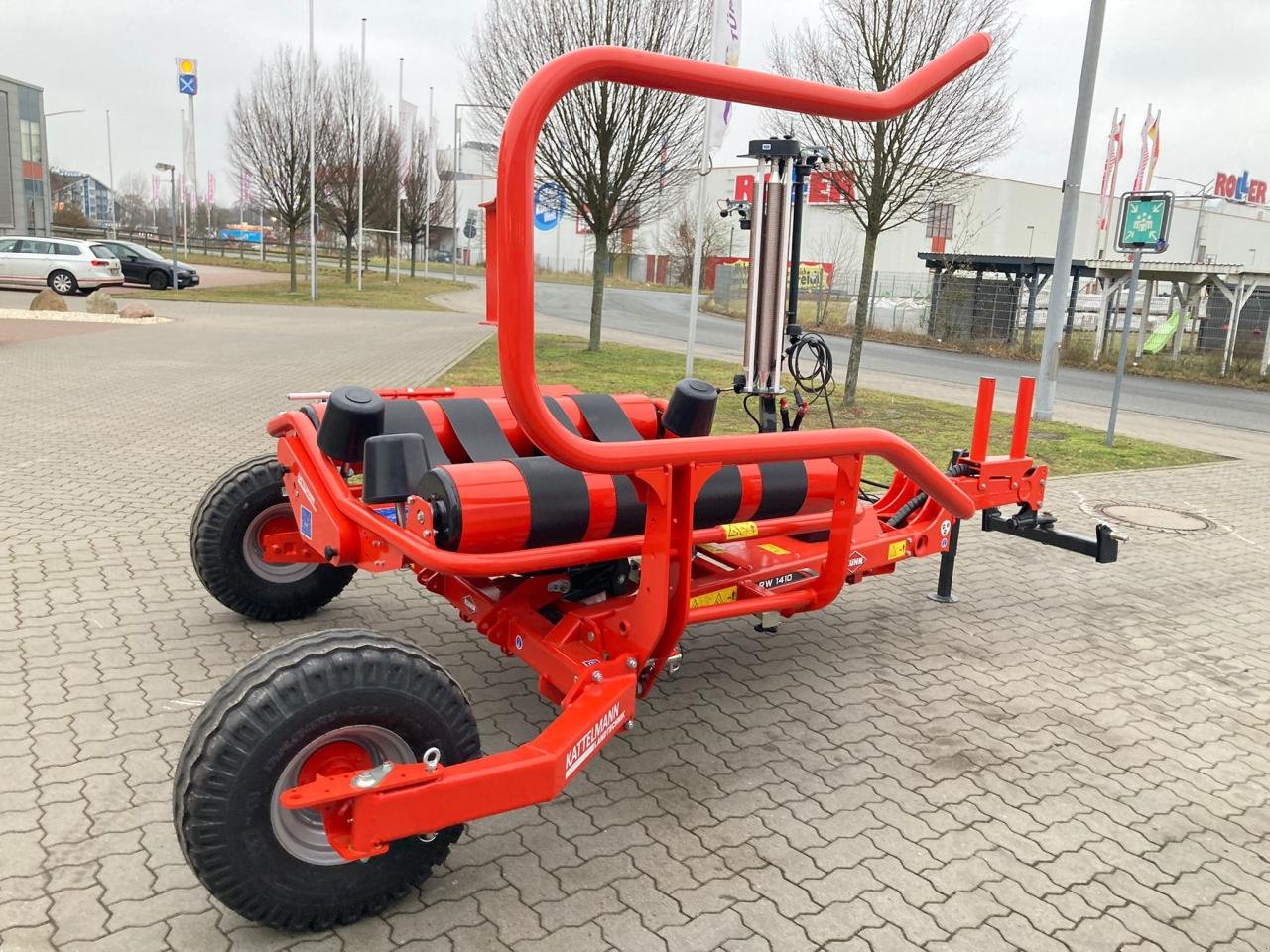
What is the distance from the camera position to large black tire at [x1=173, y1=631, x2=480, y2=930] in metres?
2.27

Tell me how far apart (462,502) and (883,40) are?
33.0ft

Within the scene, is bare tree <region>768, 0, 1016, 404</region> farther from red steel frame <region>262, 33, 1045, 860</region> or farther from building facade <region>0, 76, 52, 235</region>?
building facade <region>0, 76, 52, 235</region>

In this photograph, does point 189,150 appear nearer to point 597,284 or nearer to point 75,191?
point 597,284

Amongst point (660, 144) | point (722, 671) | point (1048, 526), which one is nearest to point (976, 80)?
point (660, 144)

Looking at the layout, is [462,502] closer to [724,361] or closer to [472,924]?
[472,924]

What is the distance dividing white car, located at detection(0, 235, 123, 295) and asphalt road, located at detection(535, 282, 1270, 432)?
1233 centimetres

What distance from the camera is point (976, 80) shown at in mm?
11242

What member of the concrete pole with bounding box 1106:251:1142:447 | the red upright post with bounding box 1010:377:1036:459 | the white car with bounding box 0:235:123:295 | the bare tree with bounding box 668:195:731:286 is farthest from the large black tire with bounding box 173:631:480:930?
the bare tree with bounding box 668:195:731:286

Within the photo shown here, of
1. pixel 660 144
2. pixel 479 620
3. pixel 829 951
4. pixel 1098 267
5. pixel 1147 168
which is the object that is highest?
pixel 1147 168

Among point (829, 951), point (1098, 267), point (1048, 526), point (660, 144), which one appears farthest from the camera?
point (1098, 267)

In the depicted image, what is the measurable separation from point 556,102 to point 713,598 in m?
1.90

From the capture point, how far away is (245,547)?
435cm

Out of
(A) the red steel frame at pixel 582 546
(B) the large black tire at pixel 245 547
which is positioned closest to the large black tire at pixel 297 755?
(A) the red steel frame at pixel 582 546

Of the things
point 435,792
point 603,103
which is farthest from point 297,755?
point 603,103
